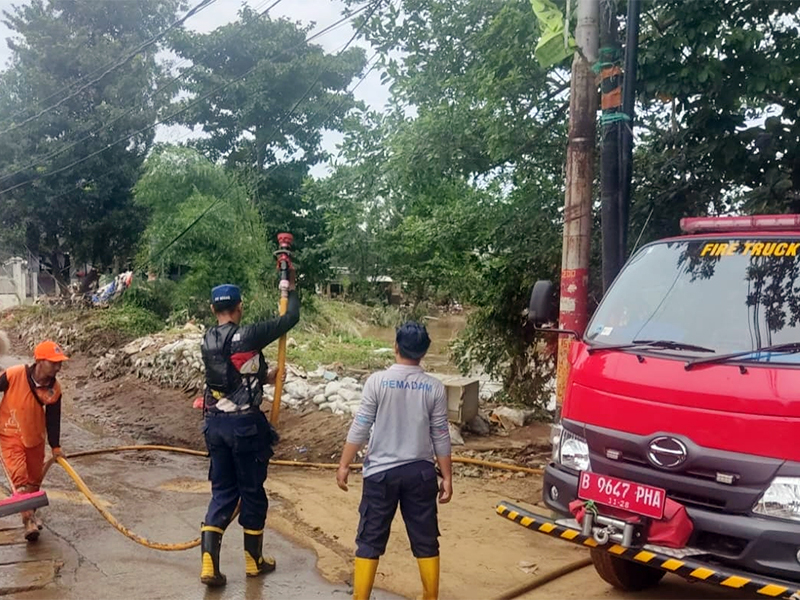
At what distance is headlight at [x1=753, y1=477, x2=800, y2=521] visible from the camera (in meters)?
3.20

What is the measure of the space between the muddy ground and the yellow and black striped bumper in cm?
97

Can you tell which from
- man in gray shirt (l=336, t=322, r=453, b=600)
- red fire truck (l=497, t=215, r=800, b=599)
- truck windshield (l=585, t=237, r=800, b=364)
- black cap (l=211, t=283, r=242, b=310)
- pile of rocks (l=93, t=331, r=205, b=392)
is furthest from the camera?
pile of rocks (l=93, t=331, r=205, b=392)

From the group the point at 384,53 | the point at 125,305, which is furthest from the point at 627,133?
the point at 125,305

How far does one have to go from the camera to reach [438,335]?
31.3 m

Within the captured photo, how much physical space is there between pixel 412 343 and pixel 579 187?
9.41 feet

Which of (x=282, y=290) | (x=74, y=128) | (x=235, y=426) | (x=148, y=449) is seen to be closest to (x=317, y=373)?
(x=148, y=449)

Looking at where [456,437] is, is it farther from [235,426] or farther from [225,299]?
[225,299]

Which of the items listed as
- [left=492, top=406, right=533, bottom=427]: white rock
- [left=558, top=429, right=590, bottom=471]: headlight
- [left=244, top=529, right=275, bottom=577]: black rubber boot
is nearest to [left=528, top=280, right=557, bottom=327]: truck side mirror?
[left=558, top=429, right=590, bottom=471]: headlight

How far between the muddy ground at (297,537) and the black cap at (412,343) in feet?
5.43

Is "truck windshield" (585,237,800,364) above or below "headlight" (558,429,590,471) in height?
above

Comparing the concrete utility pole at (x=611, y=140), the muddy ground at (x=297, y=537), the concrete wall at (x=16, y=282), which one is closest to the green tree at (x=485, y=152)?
the concrete utility pole at (x=611, y=140)

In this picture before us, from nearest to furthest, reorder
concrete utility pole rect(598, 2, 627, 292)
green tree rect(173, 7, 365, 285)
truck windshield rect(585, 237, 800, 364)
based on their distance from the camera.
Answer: truck windshield rect(585, 237, 800, 364)
concrete utility pole rect(598, 2, 627, 292)
green tree rect(173, 7, 365, 285)

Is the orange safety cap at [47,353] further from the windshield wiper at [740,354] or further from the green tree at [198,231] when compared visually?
the green tree at [198,231]

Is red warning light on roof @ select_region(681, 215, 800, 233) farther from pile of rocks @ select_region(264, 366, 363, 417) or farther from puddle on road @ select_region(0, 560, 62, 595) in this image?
pile of rocks @ select_region(264, 366, 363, 417)
